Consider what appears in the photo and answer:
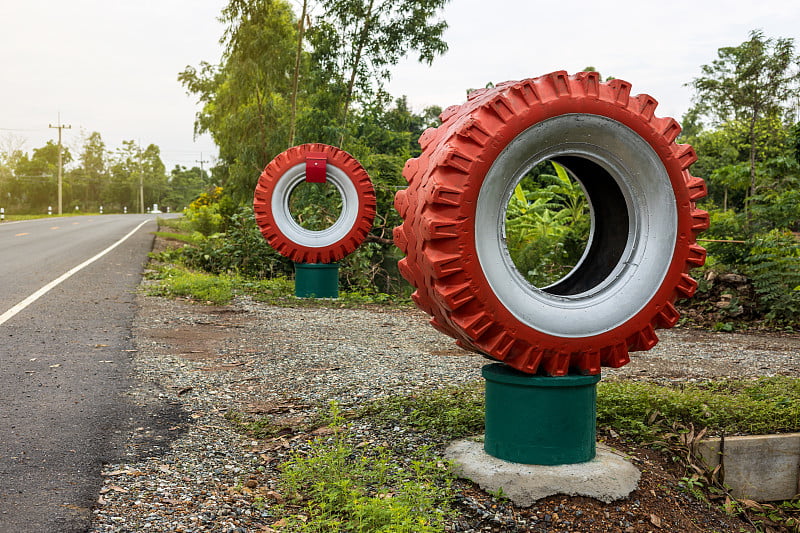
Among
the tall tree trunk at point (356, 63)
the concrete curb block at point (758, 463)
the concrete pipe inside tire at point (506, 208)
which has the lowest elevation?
the concrete curb block at point (758, 463)

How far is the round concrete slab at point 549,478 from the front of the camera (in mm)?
2889

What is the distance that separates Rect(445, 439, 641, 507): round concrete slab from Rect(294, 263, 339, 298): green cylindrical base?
22.4ft

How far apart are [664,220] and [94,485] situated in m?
2.73

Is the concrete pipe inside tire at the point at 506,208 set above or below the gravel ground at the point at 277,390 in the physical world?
above

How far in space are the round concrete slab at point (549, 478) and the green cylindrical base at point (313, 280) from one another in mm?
6825

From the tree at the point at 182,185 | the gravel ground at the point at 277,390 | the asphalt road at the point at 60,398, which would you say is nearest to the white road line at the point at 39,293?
the asphalt road at the point at 60,398

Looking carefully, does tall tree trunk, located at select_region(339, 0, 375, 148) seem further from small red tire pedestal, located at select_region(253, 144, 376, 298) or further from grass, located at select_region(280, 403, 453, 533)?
grass, located at select_region(280, 403, 453, 533)

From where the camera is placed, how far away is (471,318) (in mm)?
2916

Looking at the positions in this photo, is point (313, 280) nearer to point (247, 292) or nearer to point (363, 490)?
point (247, 292)

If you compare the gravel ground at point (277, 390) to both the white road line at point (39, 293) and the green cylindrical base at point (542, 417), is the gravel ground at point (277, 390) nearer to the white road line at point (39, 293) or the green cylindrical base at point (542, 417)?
the green cylindrical base at point (542, 417)

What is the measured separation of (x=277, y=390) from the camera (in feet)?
14.9

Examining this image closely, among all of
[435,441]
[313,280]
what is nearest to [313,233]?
[313,280]

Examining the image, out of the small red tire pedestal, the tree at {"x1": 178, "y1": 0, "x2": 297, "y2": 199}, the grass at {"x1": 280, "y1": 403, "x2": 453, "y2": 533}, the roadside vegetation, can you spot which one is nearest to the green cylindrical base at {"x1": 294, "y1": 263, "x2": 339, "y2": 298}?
the small red tire pedestal

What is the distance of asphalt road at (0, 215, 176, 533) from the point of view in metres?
2.71
